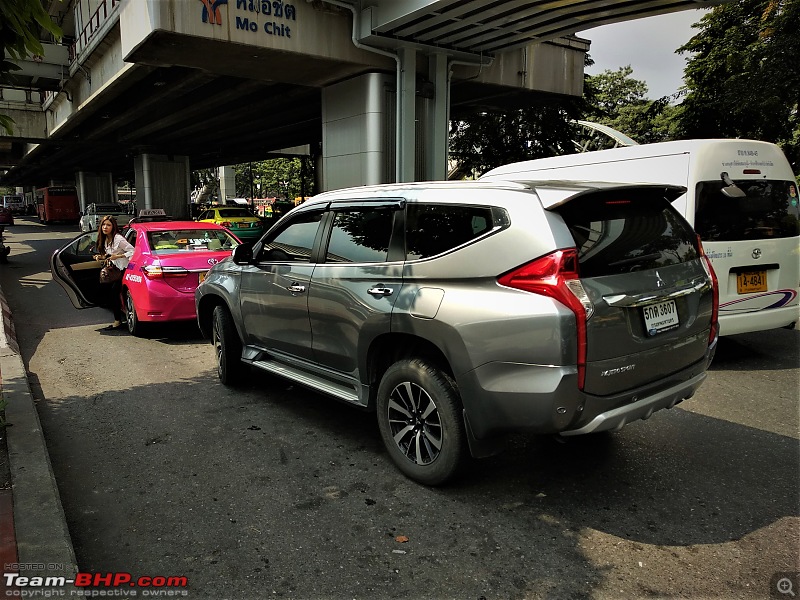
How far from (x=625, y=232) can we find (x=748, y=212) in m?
3.53

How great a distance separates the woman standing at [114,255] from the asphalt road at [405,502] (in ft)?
10.3

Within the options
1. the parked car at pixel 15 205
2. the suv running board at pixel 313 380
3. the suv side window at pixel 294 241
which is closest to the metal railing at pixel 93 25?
the suv side window at pixel 294 241

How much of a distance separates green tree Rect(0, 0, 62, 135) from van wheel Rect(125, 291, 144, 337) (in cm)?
436

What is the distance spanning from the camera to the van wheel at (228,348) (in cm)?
549

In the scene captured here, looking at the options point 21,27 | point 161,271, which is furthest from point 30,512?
point 161,271

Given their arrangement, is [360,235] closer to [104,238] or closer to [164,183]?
[104,238]

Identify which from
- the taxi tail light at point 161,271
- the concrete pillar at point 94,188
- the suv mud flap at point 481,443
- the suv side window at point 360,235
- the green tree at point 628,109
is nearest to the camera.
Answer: the suv mud flap at point 481,443

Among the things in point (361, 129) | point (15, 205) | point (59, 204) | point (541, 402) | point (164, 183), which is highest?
point (15, 205)

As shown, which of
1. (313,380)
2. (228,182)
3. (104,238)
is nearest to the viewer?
(313,380)

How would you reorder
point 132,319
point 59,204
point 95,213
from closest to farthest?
1. point 132,319
2. point 95,213
3. point 59,204

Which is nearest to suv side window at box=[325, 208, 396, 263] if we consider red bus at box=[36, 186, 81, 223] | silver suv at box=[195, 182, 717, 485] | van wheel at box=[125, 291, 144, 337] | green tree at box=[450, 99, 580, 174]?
silver suv at box=[195, 182, 717, 485]

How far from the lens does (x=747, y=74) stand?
17047 millimetres

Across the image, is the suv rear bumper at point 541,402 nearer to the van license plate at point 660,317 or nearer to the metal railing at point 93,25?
the van license plate at point 660,317

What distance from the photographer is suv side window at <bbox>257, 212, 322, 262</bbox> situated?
458cm
